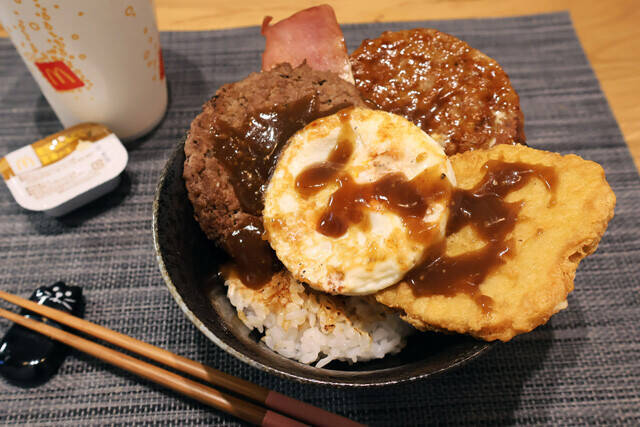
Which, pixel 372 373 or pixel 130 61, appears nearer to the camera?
pixel 372 373

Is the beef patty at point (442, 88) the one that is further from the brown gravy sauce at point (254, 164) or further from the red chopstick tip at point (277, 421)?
the red chopstick tip at point (277, 421)

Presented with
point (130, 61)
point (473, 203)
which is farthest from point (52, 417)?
point (473, 203)

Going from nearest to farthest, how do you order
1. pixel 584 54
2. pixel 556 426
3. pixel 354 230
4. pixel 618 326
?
pixel 354 230 < pixel 556 426 < pixel 618 326 < pixel 584 54

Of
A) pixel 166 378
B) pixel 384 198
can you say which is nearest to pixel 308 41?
pixel 384 198

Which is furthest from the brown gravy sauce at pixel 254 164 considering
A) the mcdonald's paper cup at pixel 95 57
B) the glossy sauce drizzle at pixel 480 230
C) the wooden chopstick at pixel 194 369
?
the mcdonald's paper cup at pixel 95 57

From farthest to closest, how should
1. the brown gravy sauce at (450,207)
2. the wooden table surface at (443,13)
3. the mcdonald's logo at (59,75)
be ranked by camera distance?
the wooden table surface at (443,13), the mcdonald's logo at (59,75), the brown gravy sauce at (450,207)

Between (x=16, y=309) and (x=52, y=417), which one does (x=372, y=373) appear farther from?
(x=16, y=309)
